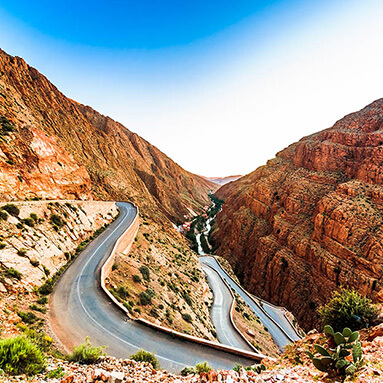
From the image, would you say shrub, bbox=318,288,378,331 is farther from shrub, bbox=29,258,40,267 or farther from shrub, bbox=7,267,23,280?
shrub, bbox=29,258,40,267

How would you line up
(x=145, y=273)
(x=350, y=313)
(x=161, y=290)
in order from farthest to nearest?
(x=145, y=273)
(x=161, y=290)
(x=350, y=313)

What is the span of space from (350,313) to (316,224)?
3465cm

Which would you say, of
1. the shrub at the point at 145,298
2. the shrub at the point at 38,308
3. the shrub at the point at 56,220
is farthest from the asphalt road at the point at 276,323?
the shrub at the point at 56,220

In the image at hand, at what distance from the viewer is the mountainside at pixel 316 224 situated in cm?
3180

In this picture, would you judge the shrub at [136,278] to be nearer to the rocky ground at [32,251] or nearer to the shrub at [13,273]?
the rocky ground at [32,251]

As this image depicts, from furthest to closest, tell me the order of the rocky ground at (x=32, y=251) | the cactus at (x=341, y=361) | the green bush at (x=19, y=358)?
1. the rocky ground at (x=32, y=251)
2. the green bush at (x=19, y=358)
3. the cactus at (x=341, y=361)

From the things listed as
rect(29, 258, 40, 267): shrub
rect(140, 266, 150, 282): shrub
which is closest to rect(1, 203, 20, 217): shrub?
rect(29, 258, 40, 267): shrub

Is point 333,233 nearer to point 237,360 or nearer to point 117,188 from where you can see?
point 237,360

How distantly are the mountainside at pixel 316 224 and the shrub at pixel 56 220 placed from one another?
3862 centimetres

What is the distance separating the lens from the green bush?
15.5 ft

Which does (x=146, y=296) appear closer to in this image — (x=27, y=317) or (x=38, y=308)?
(x=38, y=308)

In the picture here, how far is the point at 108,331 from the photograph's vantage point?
10.2 m

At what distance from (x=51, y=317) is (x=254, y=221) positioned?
168ft

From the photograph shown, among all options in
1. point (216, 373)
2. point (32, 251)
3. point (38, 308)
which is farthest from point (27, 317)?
point (216, 373)
